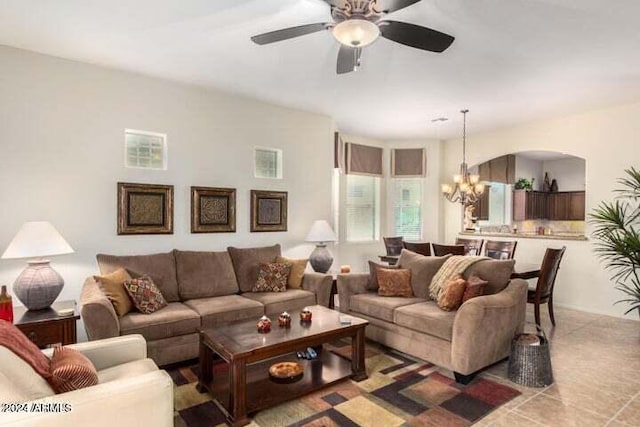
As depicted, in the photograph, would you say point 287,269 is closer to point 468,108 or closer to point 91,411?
point 91,411

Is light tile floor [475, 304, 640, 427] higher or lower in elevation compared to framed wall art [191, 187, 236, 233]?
lower

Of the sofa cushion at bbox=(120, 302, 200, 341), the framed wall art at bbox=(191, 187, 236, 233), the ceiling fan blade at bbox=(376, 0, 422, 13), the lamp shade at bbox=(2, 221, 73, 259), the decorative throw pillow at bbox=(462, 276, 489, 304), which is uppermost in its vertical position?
the ceiling fan blade at bbox=(376, 0, 422, 13)

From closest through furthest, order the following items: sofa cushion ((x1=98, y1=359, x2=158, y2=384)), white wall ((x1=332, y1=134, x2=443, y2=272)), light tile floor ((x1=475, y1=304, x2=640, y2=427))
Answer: sofa cushion ((x1=98, y1=359, x2=158, y2=384))
light tile floor ((x1=475, y1=304, x2=640, y2=427))
white wall ((x1=332, y1=134, x2=443, y2=272))

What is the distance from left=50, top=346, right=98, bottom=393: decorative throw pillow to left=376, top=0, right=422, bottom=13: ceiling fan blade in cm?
248

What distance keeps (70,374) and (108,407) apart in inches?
10.1

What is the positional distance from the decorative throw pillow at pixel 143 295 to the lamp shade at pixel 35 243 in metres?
0.59

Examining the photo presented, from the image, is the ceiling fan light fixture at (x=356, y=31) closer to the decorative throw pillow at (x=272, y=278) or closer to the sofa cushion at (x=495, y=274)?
the sofa cushion at (x=495, y=274)

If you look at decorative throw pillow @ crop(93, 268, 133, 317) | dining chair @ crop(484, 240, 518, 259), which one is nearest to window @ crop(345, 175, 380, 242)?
dining chair @ crop(484, 240, 518, 259)

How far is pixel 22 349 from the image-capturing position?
1.61m

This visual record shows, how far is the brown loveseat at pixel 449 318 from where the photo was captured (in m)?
2.88

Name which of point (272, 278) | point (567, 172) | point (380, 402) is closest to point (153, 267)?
point (272, 278)

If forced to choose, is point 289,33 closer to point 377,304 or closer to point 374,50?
point 374,50

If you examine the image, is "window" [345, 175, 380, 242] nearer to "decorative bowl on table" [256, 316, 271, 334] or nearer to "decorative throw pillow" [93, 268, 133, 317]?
"decorative bowl on table" [256, 316, 271, 334]

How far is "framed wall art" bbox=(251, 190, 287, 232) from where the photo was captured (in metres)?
4.77
